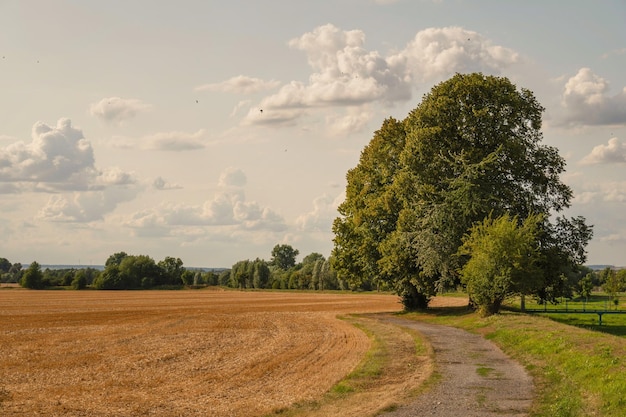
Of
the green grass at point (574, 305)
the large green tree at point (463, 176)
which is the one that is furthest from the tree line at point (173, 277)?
the large green tree at point (463, 176)

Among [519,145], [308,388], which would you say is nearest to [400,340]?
[308,388]

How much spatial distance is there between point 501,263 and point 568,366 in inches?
742

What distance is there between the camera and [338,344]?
102 feet

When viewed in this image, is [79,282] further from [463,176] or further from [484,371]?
[484,371]

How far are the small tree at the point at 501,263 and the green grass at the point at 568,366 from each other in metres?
5.91

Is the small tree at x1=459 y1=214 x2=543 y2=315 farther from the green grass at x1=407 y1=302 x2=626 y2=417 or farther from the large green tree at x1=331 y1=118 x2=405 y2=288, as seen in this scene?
the large green tree at x1=331 y1=118 x2=405 y2=288

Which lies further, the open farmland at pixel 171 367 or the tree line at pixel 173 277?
the tree line at pixel 173 277

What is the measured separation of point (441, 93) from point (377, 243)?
1292 centimetres

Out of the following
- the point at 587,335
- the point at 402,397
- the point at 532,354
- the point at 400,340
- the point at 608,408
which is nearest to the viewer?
the point at 608,408

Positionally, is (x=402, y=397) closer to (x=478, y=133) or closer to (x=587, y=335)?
(x=587, y=335)

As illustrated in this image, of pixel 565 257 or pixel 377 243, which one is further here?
pixel 377 243

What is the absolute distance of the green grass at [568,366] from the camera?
15227 mm

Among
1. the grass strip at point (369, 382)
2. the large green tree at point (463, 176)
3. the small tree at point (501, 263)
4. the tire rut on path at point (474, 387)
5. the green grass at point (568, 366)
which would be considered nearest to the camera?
the green grass at point (568, 366)

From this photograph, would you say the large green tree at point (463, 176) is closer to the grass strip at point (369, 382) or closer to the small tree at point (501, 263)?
the small tree at point (501, 263)
